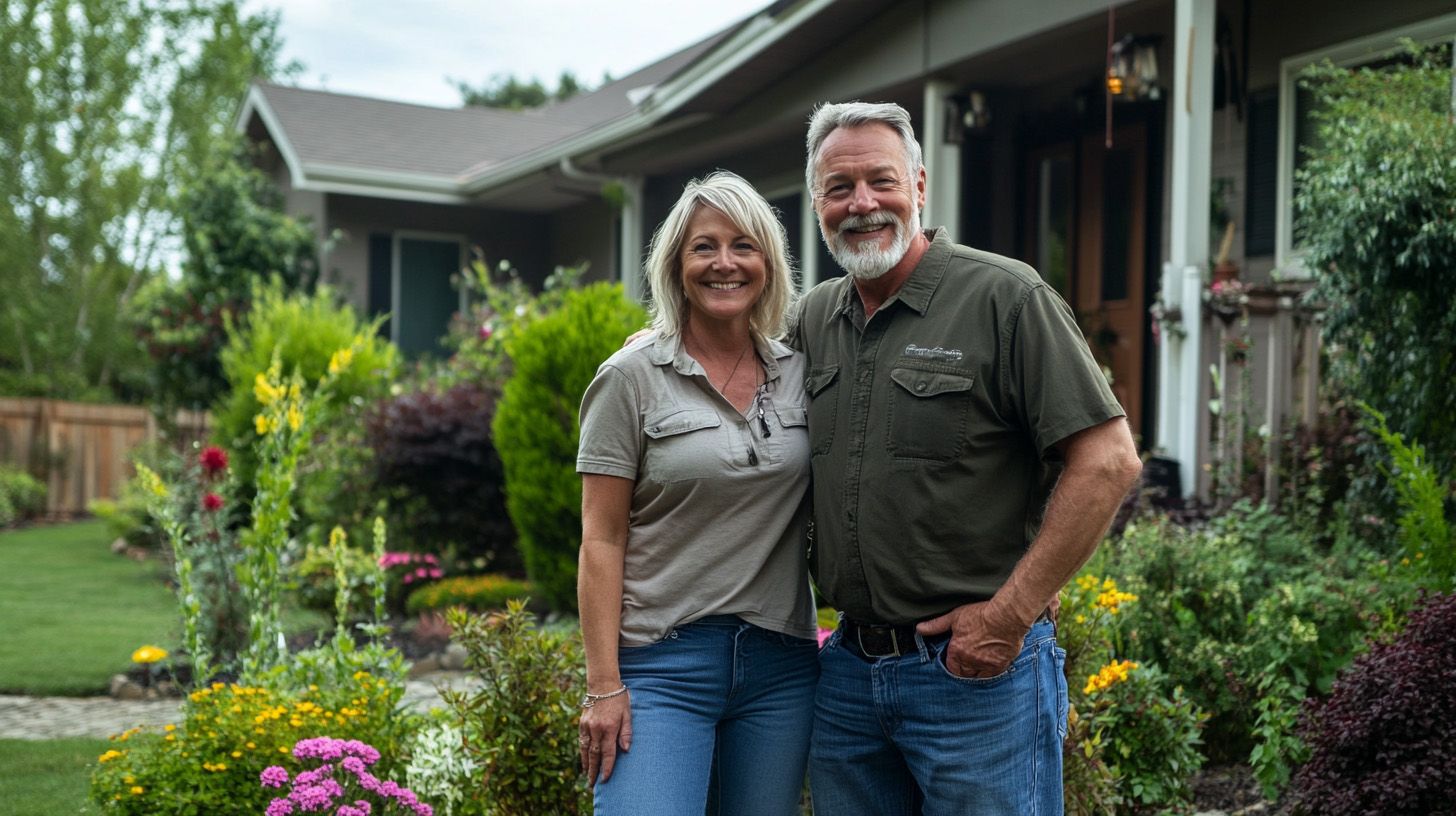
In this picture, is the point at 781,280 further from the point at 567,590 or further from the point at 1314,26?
the point at 1314,26

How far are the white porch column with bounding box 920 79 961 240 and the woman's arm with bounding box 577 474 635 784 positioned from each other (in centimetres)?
731

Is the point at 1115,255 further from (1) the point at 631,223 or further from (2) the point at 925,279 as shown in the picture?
(2) the point at 925,279

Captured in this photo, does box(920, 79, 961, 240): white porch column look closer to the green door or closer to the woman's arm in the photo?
the woman's arm

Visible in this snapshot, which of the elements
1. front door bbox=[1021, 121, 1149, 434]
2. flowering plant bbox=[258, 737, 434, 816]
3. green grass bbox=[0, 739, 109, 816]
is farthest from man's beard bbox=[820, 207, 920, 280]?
front door bbox=[1021, 121, 1149, 434]

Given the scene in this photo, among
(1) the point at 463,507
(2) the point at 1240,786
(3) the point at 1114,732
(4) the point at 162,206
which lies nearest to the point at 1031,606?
(3) the point at 1114,732

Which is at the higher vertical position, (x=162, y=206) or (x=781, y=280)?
(x=162, y=206)

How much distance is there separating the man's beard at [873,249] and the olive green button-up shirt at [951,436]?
64 mm

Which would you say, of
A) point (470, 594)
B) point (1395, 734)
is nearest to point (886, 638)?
point (1395, 734)

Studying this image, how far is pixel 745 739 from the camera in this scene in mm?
2854

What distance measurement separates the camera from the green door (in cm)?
1777

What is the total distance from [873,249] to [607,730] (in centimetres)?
117

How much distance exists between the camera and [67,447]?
1880 centimetres

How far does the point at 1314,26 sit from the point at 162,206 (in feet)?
79.0

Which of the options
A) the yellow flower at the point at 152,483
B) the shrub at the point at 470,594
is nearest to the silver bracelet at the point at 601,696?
the yellow flower at the point at 152,483
